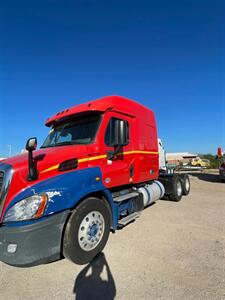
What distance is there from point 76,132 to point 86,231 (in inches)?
78.3

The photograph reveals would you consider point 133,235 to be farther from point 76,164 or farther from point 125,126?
point 125,126

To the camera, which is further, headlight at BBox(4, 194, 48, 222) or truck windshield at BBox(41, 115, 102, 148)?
truck windshield at BBox(41, 115, 102, 148)

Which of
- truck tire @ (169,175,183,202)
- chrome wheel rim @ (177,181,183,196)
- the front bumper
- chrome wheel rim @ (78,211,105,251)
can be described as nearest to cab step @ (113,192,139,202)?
chrome wheel rim @ (78,211,105,251)

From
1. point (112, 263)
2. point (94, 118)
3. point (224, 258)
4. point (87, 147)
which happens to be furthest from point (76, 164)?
point (224, 258)

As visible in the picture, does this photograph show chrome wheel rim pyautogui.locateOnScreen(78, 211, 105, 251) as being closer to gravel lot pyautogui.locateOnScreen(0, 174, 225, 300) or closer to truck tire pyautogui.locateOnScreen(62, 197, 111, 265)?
truck tire pyautogui.locateOnScreen(62, 197, 111, 265)

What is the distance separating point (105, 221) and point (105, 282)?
3.26 ft

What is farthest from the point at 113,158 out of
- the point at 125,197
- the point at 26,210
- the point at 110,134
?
the point at 26,210

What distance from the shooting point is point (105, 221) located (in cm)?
346

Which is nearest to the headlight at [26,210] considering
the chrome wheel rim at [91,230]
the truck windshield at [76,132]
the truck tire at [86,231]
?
the truck tire at [86,231]

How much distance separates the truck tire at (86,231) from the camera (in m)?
2.86

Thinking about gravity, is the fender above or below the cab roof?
below

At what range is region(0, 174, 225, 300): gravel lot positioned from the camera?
7.96 ft

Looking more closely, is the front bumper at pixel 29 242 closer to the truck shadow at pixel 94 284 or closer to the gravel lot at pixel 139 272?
the gravel lot at pixel 139 272

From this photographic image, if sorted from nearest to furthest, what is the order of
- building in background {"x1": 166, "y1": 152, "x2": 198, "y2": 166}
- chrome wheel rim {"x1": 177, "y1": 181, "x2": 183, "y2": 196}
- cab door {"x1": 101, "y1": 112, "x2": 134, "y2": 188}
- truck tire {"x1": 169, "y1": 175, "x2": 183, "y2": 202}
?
cab door {"x1": 101, "y1": 112, "x2": 134, "y2": 188}, truck tire {"x1": 169, "y1": 175, "x2": 183, "y2": 202}, chrome wheel rim {"x1": 177, "y1": 181, "x2": 183, "y2": 196}, building in background {"x1": 166, "y1": 152, "x2": 198, "y2": 166}
